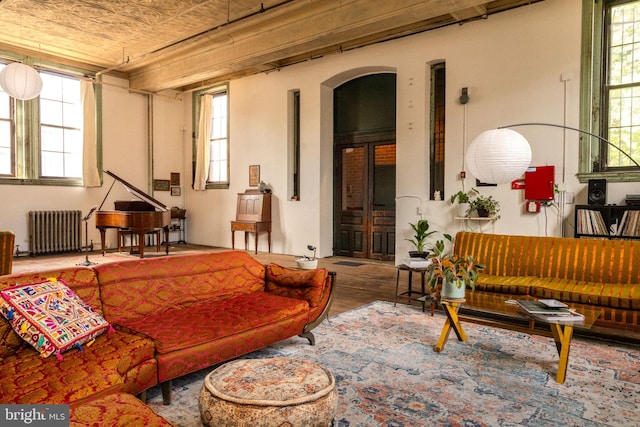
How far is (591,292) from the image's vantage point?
3.74 m

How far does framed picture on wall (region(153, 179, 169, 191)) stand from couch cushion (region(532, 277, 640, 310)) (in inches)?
353

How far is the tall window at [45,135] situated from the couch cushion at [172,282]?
7.00m

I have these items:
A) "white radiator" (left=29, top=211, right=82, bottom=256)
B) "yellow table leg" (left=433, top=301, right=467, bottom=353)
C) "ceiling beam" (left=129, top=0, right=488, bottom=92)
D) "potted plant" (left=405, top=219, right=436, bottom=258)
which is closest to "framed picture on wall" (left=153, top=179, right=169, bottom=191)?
"white radiator" (left=29, top=211, right=82, bottom=256)

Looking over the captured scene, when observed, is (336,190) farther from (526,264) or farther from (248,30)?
(526,264)

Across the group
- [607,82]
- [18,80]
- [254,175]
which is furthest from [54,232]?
[607,82]

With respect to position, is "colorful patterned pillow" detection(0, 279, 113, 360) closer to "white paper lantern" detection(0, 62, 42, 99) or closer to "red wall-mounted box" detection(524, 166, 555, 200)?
"white paper lantern" detection(0, 62, 42, 99)

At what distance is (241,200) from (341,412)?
24.7 feet

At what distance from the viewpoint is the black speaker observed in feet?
17.9

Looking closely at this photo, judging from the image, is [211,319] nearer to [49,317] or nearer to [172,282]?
[172,282]

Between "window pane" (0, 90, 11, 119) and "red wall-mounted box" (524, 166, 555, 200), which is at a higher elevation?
"window pane" (0, 90, 11, 119)

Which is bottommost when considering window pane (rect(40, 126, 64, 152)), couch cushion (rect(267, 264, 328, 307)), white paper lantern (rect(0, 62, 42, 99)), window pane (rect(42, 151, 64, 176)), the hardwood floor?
the hardwood floor

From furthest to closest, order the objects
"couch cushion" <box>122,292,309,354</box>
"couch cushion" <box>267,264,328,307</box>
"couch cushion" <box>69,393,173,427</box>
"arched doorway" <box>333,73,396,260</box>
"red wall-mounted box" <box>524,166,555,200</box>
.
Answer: "arched doorway" <box>333,73,396,260</box> → "red wall-mounted box" <box>524,166,555,200</box> → "couch cushion" <box>267,264,328,307</box> → "couch cushion" <box>122,292,309,354</box> → "couch cushion" <box>69,393,173,427</box>

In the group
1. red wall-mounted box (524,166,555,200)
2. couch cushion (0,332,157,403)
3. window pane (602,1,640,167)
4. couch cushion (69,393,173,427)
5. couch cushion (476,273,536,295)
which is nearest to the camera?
couch cushion (69,393,173,427)

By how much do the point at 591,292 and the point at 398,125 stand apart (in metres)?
4.53
